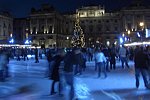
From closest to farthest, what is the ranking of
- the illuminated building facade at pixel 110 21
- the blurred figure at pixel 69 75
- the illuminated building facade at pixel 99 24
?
the blurred figure at pixel 69 75 < the illuminated building facade at pixel 110 21 < the illuminated building facade at pixel 99 24

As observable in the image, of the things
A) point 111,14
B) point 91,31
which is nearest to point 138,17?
point 111,14

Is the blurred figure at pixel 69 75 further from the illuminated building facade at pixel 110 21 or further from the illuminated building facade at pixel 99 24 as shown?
the illuminated building facade at pixel 99 24

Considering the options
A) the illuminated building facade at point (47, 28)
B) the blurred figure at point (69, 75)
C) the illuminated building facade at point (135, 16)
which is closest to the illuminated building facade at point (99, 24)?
the illuminated building facade at point (135, 16)

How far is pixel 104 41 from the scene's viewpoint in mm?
129500

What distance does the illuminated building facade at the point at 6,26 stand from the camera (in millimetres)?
112438

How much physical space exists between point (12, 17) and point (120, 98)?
114 m

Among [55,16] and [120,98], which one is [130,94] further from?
[55,16]

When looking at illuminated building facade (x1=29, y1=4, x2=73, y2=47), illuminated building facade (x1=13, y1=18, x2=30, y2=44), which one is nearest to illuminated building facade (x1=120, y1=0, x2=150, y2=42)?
illuminated building facade (x1=29, y1=4, x2=73, y2=47)

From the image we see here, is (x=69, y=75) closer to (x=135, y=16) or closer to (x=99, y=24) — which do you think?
(x=135, y=16)

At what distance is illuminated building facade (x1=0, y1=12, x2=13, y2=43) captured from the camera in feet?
369

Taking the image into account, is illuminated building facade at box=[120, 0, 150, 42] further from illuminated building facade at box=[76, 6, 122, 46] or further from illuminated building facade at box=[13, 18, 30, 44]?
illuminated building facade at box=[13, 18, 30, 44]

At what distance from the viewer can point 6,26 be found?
11581cm

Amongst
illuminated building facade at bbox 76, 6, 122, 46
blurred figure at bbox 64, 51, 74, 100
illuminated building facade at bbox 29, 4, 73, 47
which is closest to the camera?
blurred figure at bbox 64, 51, 74, 100

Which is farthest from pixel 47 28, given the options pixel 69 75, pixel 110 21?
pixel 69 75
